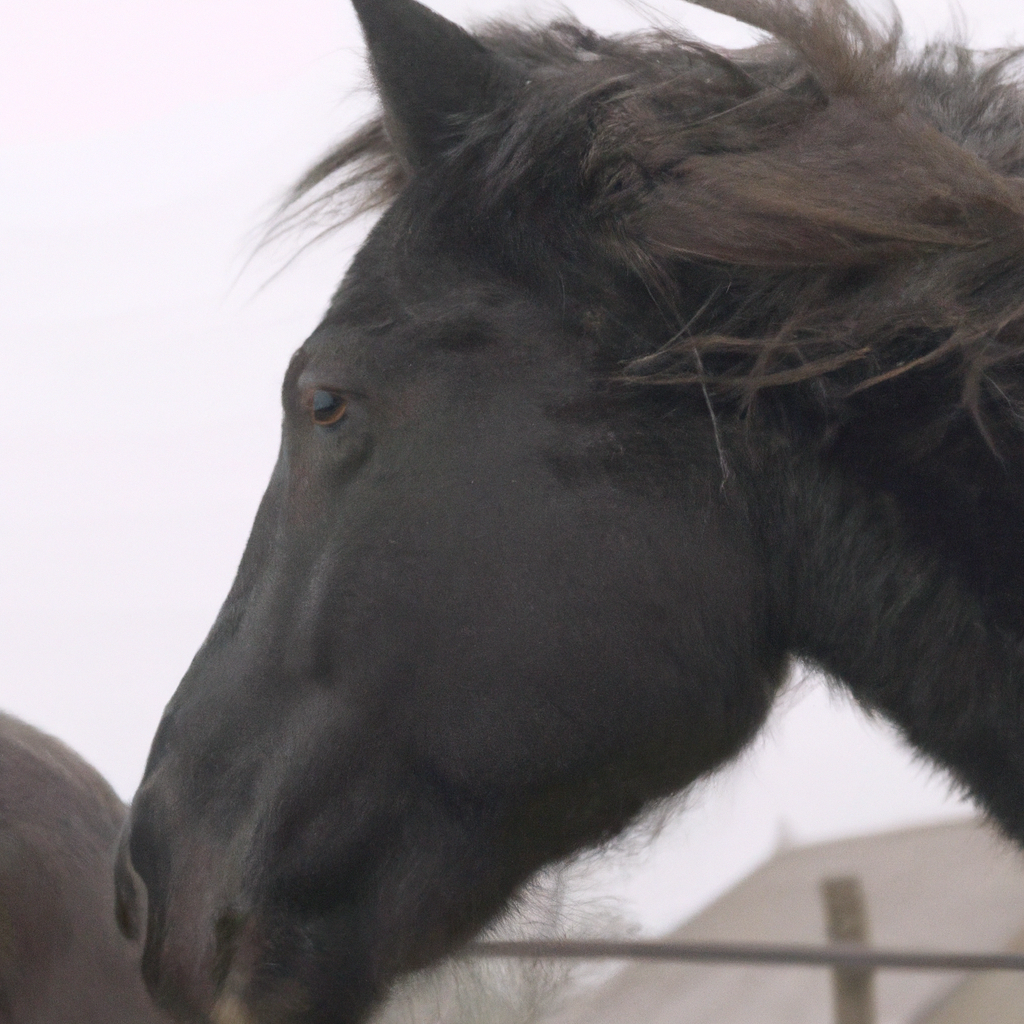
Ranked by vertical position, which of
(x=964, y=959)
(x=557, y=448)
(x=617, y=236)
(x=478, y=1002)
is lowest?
(x=964, y=959)

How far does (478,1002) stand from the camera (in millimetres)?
827

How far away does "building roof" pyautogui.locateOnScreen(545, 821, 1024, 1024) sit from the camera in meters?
1.45

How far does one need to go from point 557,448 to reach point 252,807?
29cm

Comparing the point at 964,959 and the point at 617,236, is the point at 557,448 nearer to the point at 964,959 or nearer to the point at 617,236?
the point at 617,236

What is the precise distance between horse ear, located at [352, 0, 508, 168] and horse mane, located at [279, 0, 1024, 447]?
0.8 inches

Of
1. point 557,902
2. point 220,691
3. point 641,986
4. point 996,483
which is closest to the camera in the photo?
point 996,483

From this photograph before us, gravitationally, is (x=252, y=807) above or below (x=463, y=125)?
below

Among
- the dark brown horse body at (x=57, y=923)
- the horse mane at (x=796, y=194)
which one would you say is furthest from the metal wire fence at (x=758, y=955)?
the horse mane at (x=796, y=194)

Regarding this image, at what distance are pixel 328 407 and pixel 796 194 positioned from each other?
30 centimetres

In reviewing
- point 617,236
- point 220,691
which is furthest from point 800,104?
point 220,691

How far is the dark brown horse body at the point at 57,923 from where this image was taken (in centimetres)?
87

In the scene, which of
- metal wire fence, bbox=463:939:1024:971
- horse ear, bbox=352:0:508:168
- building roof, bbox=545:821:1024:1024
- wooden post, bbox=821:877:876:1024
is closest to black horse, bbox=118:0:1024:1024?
horse ear, bbox=352:0:508:168

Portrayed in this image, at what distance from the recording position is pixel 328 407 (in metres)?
0.64

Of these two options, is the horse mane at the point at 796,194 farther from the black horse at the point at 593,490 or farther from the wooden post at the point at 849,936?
the wooden post at the point at 849,936
